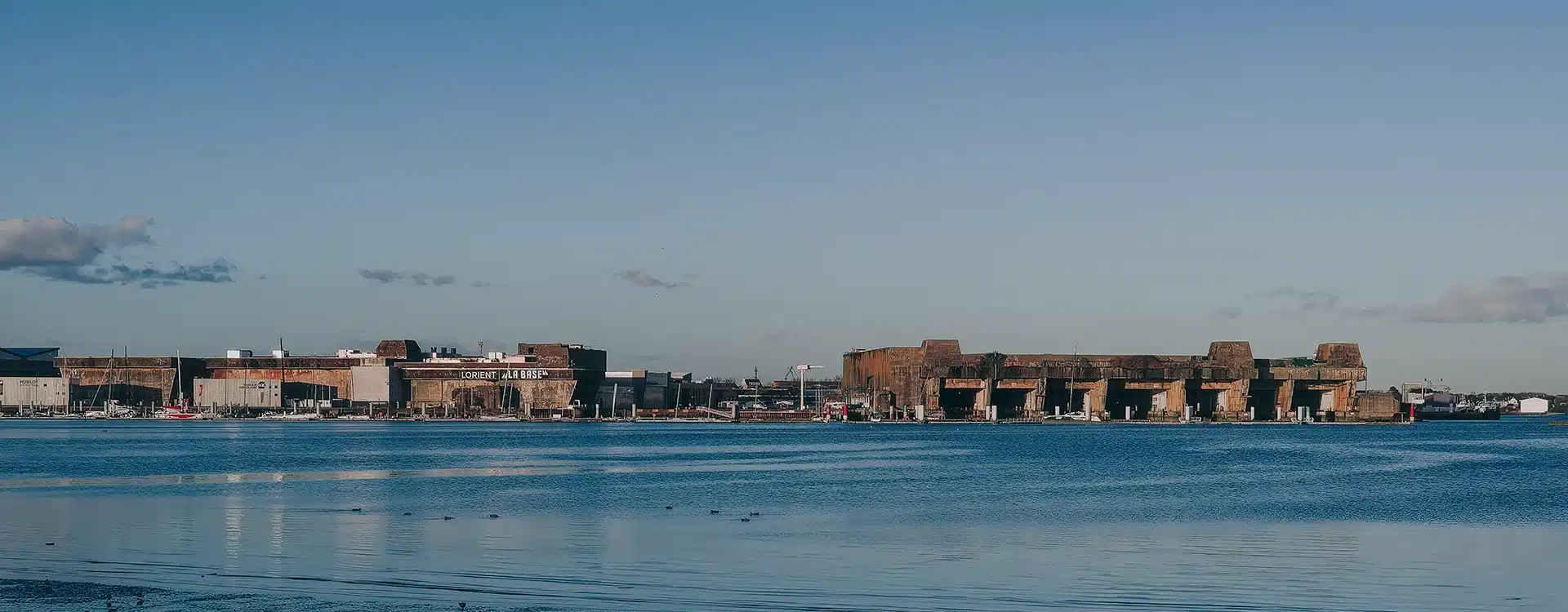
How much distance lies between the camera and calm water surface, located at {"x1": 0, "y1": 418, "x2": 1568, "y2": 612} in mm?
29891

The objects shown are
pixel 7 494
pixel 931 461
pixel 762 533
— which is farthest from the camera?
pixel 931 461

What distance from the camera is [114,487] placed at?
6253cm

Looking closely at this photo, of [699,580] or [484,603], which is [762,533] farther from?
[484,603]

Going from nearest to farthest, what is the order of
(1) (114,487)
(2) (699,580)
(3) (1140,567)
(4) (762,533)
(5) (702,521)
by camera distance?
(2) (699,580) → (3) (1140,567) → (4) (762,533) → (5) (702,521) → (1) (114,487)

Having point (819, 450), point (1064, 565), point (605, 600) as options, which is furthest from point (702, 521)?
point (819, 450)

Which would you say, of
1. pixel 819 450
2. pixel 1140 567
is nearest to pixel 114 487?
pixel 1140 567

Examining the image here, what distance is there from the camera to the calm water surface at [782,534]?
98.1 ft

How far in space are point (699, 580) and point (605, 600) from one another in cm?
343

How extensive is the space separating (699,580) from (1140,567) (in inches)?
393

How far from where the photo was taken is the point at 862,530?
4350cm

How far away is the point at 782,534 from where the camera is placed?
42.0m

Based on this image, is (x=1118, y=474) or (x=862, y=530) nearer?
(x=862, y=530)

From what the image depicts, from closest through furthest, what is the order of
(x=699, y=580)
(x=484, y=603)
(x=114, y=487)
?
1. (x=484, y=603)
2. (x=699, y=580)
3. (x=114, y=487)

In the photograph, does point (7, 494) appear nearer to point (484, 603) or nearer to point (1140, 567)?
point (484, 603)
